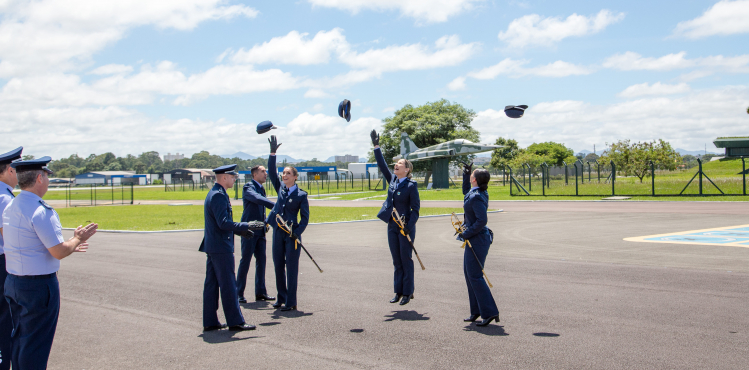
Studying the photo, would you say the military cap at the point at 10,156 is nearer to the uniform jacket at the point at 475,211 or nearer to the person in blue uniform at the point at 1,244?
the person in blue uniform at the point at 1,244

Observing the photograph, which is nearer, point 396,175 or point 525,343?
point 525,343

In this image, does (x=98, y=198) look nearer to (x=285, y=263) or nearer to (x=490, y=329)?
(x=285, y=263)

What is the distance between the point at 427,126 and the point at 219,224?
61.1 m

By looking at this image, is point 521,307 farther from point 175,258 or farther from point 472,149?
point 472,149

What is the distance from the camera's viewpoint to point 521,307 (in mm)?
6859

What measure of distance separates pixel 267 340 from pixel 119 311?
2.62 m

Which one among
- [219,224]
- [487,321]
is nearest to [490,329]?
[487,321]

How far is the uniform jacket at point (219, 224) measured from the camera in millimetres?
5973

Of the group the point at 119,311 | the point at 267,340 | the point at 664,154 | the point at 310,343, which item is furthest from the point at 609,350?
the point at 664,154

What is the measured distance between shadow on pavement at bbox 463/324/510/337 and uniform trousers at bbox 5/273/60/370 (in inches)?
161

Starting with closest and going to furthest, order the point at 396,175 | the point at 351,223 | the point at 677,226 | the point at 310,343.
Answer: the point at 310,343
the point at 396,175
the point at 677,226
the point at 351,223

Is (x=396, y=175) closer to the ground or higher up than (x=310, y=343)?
higher up

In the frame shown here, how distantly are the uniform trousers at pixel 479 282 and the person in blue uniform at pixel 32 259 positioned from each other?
4.07 meters

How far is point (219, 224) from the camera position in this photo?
235 inches
